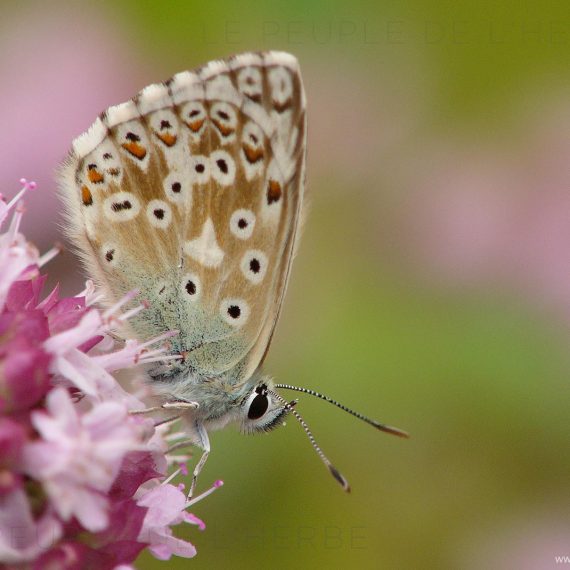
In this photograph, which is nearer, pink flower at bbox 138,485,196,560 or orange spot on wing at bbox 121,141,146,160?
pink flower at bbox 138,485,196,560

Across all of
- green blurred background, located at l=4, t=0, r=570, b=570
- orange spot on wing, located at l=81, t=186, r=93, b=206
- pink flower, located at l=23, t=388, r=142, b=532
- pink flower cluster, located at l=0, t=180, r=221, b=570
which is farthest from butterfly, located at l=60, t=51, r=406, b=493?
green blurred background, located at l=4, t=0, r=570, b=570

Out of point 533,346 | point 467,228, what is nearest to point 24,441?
point 533,346

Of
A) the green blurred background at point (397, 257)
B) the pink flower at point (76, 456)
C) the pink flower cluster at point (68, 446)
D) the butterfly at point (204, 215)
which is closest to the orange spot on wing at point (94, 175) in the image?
the butterfly at point (204, 215)

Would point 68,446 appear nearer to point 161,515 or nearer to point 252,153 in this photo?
point 161,515

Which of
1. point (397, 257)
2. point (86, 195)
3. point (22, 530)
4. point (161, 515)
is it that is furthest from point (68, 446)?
point (397, 257)

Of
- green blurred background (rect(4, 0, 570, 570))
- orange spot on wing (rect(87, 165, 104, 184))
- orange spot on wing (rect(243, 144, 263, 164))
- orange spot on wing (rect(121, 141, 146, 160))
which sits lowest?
green blurred background (rect(4, 0, 570, 570))

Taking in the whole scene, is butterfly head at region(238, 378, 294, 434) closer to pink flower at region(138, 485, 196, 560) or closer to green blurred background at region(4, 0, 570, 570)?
pink flower at region(138, 485, 196, 560)
